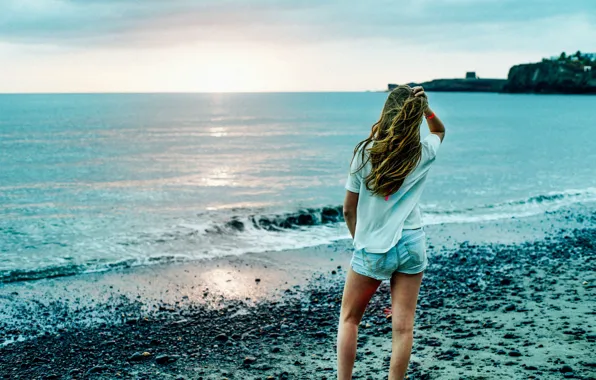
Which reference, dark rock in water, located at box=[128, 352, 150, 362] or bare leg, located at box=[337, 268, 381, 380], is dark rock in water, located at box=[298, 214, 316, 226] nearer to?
dark rock in water, located at box=[128, 352, 150, 362]

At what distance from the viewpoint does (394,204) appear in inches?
152

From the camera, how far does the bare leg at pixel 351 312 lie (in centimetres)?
406

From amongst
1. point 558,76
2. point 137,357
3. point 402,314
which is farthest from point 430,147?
point 558,76

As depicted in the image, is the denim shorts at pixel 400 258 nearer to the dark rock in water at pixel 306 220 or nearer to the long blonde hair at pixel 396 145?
the long blonde hair at pixel 396 145

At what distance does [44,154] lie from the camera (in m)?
39.0

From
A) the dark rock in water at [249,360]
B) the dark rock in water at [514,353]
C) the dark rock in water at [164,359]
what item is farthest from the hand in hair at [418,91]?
the dark rock in water at [164,359]

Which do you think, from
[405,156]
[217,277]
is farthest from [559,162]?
[405,156]

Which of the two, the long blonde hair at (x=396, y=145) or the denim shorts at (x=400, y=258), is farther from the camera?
the denim shorts at (x=400, y=258)

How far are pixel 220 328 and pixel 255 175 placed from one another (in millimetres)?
21632

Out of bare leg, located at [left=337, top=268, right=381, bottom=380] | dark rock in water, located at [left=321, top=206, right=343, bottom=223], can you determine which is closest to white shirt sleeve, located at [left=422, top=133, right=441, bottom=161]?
bare leg, located at [left=337, top=268, right=381, bottom=380]

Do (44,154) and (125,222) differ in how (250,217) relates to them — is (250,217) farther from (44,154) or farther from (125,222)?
(44,154)

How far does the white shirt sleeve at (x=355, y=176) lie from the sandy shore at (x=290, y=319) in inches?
107

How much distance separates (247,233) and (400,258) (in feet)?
40.4

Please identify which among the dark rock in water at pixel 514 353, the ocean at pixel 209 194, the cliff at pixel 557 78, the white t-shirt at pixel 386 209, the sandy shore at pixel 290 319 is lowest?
the ocean at pixel 209 194
